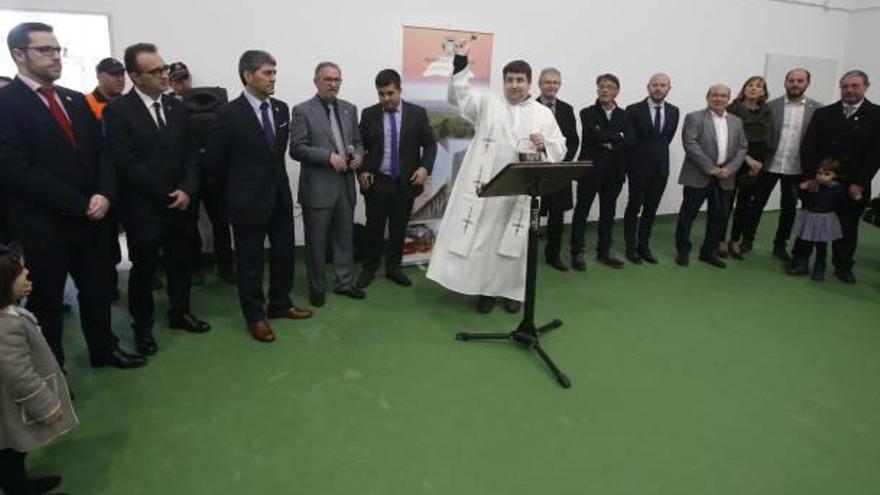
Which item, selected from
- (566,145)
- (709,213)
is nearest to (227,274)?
(566,145)

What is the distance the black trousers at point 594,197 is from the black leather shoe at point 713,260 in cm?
97

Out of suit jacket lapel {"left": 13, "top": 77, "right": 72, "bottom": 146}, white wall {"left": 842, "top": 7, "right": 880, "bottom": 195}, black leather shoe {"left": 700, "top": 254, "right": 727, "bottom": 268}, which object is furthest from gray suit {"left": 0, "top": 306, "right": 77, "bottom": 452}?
white wall {"left": 842, "top": 7, "right": 880, "bottom": 195}

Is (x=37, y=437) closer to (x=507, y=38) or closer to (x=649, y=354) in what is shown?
(x=649, y=354)

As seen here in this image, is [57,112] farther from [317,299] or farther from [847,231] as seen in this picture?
[847,231]

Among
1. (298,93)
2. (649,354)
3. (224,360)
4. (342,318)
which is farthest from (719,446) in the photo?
(298,93)

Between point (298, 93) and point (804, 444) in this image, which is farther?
point (298, 93)

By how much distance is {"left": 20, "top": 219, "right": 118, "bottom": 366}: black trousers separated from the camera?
8.71 feet

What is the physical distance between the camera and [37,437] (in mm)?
1899

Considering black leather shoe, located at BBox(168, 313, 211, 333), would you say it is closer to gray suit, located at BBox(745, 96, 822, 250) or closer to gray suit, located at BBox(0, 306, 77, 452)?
gray suit, located at BBox(0, 306, 77, 452)

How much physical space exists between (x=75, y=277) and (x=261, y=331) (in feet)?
3.39

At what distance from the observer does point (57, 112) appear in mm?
2604

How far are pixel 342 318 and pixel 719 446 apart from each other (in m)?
2.35

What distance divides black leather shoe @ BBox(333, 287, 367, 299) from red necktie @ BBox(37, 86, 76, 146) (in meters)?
2.06

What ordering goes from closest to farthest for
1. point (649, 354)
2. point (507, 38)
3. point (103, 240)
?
point (103, 240), point (649, 354), point (507, 38)
